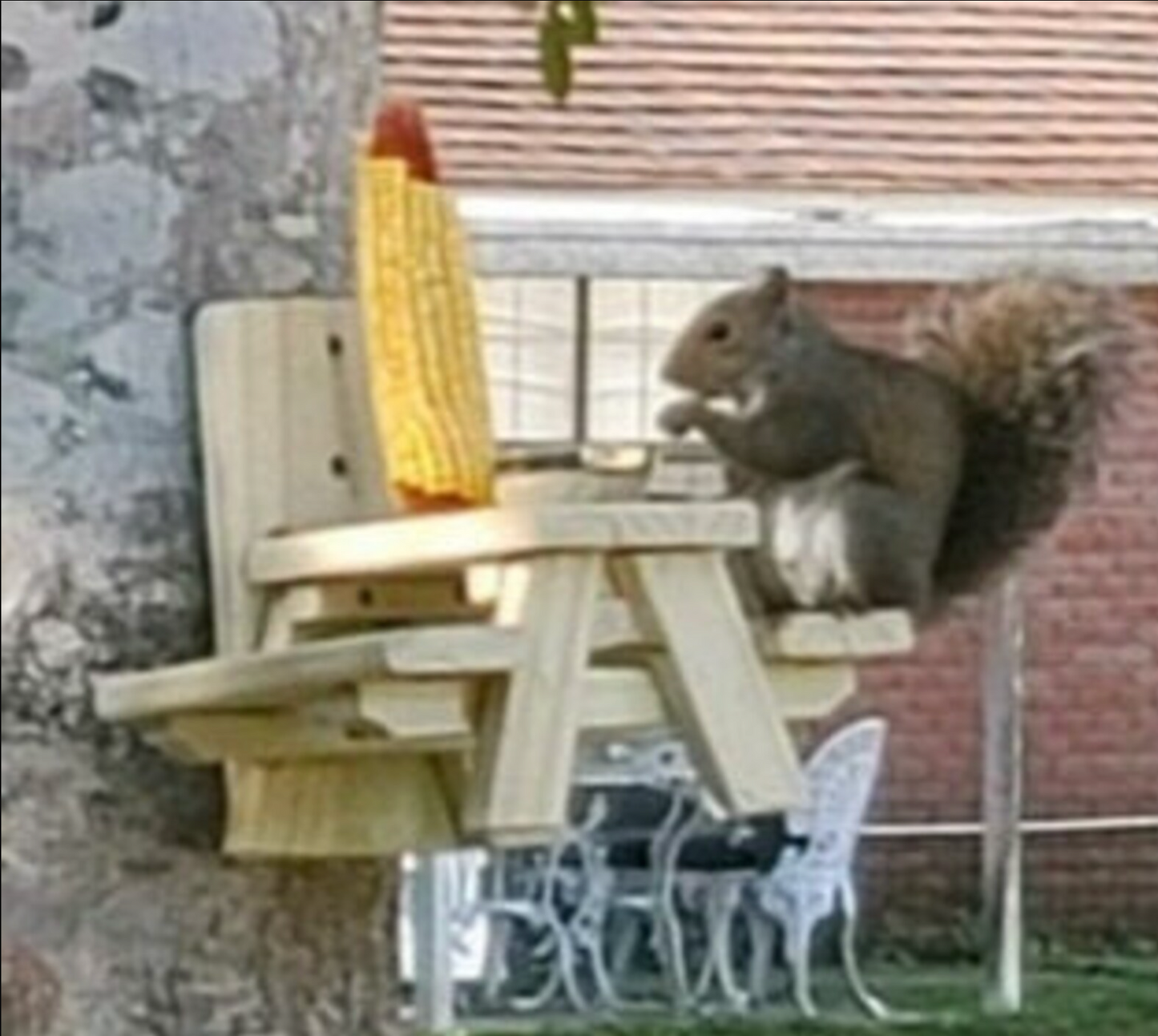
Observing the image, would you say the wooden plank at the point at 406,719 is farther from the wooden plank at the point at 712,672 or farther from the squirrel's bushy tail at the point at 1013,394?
the squirrel's bushy tail at the point at 1013,394

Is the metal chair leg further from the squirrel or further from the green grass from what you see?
the squirrel

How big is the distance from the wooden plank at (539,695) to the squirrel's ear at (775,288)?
2.53 feet

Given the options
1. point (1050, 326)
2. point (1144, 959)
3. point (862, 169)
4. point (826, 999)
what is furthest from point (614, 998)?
point (1050, 326)

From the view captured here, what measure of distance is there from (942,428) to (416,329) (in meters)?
0.47

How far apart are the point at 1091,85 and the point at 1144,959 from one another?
187cm

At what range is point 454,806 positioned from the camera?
6.86ft

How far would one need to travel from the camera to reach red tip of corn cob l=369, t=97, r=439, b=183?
2.07 metres

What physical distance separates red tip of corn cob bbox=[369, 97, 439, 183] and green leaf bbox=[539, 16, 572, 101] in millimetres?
67

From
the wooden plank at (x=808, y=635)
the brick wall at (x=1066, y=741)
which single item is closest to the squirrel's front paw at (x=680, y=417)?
the wooden plank at (x=808, y=635)

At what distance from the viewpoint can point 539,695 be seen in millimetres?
1910

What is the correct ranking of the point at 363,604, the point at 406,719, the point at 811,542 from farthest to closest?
the point at 811,542 < the point at 363,604 < the point at 406,719

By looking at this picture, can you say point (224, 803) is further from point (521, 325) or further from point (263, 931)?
point (521, 325)

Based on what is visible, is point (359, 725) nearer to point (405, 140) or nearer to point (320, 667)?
point (320, 667)

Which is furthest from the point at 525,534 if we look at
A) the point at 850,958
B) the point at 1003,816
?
the point at 850,958
